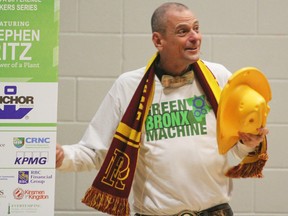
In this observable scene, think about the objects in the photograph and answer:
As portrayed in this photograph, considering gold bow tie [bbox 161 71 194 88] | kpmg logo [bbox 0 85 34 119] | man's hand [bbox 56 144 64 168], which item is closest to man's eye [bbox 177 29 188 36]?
gold bow tie [bbox 161 71 194 88]

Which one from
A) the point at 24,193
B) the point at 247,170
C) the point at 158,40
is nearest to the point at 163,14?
the point at 158,40

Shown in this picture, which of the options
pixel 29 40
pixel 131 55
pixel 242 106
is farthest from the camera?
pixel 131 55

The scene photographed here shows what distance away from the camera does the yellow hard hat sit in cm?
180

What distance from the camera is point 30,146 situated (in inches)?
64.6

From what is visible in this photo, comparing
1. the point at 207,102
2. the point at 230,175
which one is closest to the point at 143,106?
the point at 207,102

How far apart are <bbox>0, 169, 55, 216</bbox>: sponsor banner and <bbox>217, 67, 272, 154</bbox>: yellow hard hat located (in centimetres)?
64

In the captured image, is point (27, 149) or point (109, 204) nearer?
point (27, 149)

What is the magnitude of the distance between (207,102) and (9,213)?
2.93ft

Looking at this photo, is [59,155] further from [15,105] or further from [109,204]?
[15,105]

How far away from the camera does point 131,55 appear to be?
277 centimetres

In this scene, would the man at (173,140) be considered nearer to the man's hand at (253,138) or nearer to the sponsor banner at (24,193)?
the man's hand at (253,138)

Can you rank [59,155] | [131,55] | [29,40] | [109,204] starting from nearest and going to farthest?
[29,40] < [59,155] < [109,204] < [131,55]

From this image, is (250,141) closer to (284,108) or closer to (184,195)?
(184,195)

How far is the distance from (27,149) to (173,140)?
0.65 metres
